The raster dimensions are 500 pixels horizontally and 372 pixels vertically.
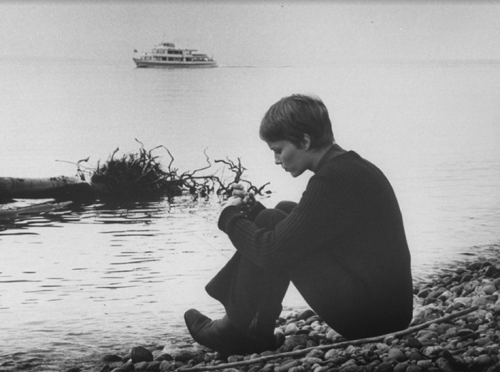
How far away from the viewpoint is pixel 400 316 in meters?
3.37

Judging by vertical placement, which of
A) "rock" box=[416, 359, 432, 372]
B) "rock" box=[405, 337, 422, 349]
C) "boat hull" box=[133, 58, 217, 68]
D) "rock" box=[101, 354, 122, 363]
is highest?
"boat hull" box=[133, 58, 217, 68]

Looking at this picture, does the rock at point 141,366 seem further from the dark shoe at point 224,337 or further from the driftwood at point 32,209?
the driftwood at point 32,209

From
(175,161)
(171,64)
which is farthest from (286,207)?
(175,161)

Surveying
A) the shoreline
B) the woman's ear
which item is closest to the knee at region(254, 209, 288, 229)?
the woman's ear

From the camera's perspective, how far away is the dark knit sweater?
3.11 meters

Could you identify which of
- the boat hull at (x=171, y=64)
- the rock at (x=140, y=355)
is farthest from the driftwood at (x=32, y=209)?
the rock at (x=140, y=355)

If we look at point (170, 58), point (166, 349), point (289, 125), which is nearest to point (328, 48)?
point (170, 58)

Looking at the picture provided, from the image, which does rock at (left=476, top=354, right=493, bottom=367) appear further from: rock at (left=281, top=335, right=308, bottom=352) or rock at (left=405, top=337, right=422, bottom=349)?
rock at (left=281, top=335, right=308, bottom=352)

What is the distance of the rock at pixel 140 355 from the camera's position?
3723 mm

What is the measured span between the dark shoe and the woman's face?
0.73 meters

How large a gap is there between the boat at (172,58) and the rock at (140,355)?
1.45m

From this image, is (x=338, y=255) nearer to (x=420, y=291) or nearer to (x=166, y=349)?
(x=166, y=349)

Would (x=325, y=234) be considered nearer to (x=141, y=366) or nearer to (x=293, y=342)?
(x=293, y=342)

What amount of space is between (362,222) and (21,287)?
5.67 feet
